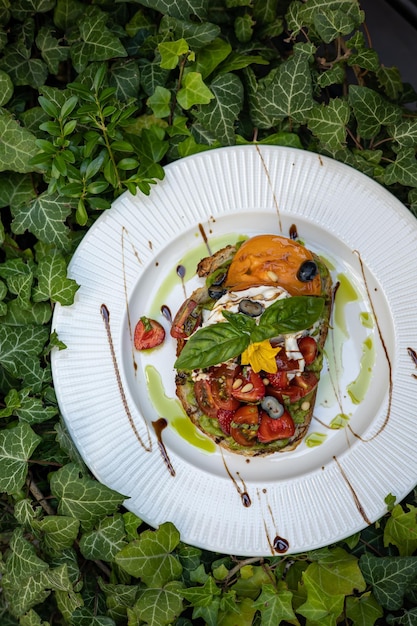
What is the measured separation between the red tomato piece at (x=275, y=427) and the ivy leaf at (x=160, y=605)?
0.81m

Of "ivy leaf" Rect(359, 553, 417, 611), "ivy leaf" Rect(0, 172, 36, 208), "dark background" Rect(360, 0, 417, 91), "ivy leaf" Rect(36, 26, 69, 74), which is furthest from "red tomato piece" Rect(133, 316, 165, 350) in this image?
"dark background" Rect(360, 0, 417, 91)

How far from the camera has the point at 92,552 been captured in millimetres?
3062

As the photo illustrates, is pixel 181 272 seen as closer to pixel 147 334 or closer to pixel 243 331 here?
pixel 147 334

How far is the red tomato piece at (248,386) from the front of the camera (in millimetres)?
3068

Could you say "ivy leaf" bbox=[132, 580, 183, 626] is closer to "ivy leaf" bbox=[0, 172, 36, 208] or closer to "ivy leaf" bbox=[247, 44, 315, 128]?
"ivy leaf" bbox=[0, 172, 36, 208]

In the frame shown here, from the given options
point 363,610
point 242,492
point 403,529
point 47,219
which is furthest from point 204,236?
point 363,610

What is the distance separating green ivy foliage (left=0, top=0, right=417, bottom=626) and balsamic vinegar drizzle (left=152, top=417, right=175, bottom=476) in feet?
1.07

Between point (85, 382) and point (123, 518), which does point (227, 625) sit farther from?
point (85, 382)

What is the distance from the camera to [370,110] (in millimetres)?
3223

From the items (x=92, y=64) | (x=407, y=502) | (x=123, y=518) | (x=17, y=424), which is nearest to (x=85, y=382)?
(x=17, y=424)

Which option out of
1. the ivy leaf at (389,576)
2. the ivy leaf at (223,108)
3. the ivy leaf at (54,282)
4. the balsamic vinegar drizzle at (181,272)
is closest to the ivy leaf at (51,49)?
the ivy leaf at (223,108)

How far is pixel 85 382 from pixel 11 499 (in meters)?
0.73

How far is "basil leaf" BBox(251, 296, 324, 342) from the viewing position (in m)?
2.86

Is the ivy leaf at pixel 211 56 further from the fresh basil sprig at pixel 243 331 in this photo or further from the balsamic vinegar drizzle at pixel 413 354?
the balsamic vinegar drizzle at pixel 413 354
